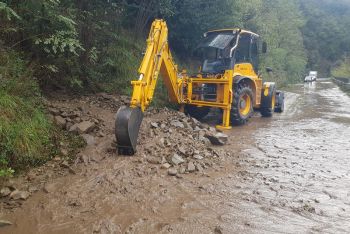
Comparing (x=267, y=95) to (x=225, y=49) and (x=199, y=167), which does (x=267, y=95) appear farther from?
(x=199, y=167)

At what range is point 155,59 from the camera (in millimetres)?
7875

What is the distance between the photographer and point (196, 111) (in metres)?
11.9

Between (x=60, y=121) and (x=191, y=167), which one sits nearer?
(x=191, y=167)

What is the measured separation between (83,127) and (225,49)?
19.6ft

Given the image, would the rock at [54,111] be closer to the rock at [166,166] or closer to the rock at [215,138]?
the rock at [166,166]

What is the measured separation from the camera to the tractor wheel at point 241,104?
10719mm

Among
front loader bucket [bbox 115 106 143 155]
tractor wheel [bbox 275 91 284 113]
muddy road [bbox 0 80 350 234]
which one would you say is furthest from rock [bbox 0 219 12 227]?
tractor wheel [bbox 275 91 284 113]

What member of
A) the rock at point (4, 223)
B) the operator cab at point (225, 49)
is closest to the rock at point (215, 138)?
the operator cab at point (225, 49)

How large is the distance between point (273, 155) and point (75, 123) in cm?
426

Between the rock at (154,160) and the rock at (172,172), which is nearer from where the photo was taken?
the rock at (172,172)

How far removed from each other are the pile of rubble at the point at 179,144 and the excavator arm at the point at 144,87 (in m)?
0.44

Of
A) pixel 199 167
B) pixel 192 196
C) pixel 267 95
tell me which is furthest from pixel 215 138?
pixel 267 95

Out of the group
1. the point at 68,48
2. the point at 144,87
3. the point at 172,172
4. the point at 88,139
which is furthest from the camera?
the point at 68,48

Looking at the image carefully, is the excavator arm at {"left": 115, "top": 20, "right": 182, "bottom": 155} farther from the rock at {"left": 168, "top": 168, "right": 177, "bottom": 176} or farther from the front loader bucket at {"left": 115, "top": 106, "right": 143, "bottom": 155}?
the rock at {"left": 168, "top": 168, "right": 177, "bottom": 176}
